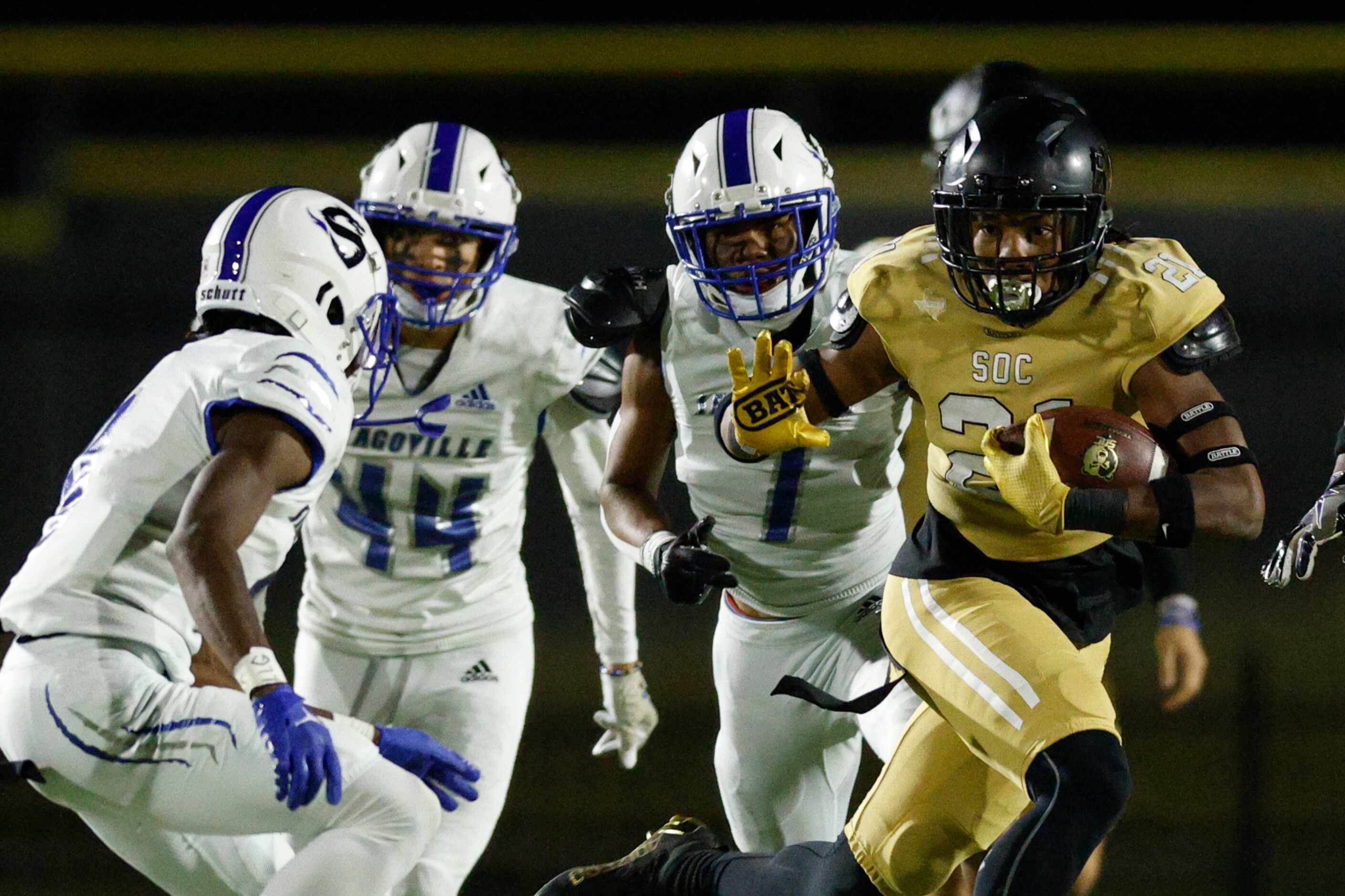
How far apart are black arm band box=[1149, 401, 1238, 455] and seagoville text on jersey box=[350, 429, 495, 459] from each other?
1.43 meters

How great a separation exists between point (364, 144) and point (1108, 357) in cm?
579

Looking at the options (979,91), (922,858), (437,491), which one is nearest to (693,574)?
(922,858)

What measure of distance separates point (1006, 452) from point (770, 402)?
1.32ft

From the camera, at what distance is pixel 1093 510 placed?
2105 mm

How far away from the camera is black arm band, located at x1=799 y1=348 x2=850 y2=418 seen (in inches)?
99.0

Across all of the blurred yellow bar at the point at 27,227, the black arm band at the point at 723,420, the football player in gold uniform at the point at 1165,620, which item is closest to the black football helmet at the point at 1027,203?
the football player in gold uniform at the point at 1165,620

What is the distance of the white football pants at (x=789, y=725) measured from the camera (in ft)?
9.57

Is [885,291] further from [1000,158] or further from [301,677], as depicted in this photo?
[301,677]

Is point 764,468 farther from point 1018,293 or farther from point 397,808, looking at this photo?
point 397,808

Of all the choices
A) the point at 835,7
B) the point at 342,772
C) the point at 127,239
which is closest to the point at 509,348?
the point at 342,772

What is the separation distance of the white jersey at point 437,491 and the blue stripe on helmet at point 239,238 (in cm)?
64

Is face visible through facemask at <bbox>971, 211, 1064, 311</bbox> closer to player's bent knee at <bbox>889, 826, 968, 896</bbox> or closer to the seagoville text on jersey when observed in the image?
player's bent knee at <bbox>889, 826, 968, 896</bbox>

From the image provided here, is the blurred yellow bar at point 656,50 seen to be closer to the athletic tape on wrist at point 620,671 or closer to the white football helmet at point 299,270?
the athletic tape on wrist at point 620,671

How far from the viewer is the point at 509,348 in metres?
3.20
